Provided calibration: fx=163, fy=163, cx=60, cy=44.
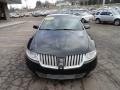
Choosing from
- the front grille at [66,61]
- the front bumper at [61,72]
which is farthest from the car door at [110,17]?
the front grille at [66,61]

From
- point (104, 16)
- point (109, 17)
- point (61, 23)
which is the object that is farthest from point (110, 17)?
point (61, 23)

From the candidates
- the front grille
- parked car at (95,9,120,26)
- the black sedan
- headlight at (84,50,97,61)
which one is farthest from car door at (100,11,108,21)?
the front grille

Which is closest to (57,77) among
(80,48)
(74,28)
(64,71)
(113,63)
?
(64,71)

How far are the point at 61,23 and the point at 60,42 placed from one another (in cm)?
137

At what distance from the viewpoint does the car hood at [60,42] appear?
3.89 metres

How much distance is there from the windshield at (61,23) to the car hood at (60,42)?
12.1 inches

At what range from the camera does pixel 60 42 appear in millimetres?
4285

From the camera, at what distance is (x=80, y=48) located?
4.00 meters

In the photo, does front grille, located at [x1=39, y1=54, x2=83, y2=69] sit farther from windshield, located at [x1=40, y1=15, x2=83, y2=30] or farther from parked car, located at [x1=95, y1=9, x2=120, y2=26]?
parked car, located at [x1=95, y1=9, x2=120, y2=26]

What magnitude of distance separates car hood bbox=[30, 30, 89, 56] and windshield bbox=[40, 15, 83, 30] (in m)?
0.31

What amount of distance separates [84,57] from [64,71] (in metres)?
0.57

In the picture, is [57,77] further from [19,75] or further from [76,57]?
[19,75]

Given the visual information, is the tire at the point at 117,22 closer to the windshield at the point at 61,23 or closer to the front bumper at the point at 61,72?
the windshield at the point at 61,23

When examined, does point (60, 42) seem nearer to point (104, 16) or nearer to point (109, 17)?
point (109, 17)
